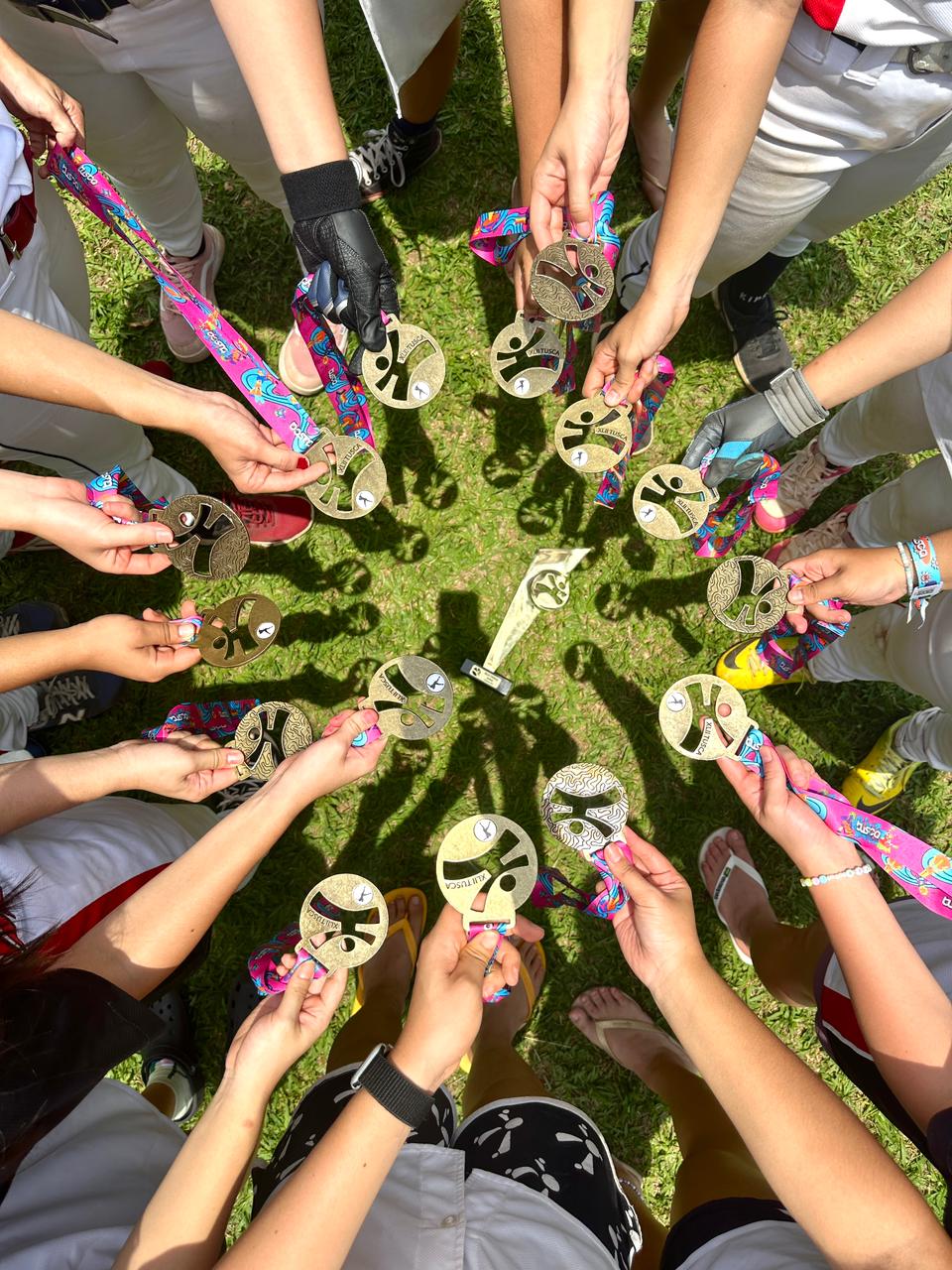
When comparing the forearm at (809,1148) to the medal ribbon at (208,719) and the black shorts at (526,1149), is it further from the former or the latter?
the medal ribbon at (208,719)

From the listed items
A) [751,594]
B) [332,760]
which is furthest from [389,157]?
[332,760]

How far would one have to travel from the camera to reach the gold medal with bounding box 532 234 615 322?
2205mm

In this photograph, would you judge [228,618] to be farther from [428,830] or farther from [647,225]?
[647,225]

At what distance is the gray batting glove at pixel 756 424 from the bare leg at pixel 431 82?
1.78m

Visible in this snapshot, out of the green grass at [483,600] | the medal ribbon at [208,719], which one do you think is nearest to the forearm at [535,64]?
the green grass at [483,600]

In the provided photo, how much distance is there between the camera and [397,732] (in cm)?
223

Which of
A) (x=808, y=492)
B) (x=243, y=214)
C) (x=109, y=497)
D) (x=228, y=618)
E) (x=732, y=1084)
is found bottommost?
(x=732, y=1084)

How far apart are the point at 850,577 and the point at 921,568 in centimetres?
17

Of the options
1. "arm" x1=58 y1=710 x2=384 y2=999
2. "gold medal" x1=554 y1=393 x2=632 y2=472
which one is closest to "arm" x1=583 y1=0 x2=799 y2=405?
"gold medal" x1=554 y1=393 x2=632 y2=472

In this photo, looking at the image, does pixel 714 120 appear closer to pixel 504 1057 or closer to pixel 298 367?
pixel 298 367

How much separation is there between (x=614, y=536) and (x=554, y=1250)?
7.49 feet

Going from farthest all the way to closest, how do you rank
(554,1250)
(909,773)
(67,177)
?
(909,773), (67,177), (554,1250)

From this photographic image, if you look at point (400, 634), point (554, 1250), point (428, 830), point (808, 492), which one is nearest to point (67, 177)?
point (400, 634)

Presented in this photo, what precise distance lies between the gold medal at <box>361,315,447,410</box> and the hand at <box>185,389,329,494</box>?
370 millimetres
